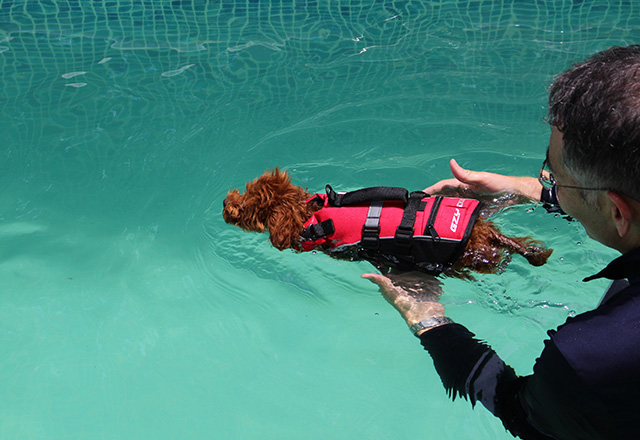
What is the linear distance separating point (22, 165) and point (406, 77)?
368 cm

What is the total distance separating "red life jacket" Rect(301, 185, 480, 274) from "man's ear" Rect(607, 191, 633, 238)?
4.62ft

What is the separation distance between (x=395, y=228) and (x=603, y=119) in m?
1.76

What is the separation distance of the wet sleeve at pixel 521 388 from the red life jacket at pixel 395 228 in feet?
2.80

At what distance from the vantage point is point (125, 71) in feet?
17.6

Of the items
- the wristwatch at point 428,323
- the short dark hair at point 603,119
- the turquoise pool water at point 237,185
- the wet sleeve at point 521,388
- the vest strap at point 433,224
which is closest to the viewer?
the short dark hair at point 603,119

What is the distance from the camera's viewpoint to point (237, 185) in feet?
14.9

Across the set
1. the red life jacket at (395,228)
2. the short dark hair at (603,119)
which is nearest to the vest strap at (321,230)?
the red life jacket at (395,228)

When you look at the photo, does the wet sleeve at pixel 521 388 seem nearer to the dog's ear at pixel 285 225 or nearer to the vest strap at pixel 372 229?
the vest strap at pixel 372 229

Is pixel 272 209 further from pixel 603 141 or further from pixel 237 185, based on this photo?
pixel 603 141

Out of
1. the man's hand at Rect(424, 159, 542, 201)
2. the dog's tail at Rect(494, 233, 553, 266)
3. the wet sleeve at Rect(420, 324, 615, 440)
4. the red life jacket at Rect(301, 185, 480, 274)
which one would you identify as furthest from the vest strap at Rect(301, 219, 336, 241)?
the wet sleeve at Rect(420, 324, 615, 440)

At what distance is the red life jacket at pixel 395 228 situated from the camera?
2.75 meters

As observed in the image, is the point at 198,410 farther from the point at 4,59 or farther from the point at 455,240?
the point at 4,59

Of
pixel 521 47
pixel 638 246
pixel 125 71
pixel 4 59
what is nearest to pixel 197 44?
pixel 125 71

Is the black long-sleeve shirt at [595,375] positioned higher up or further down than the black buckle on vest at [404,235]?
higher up
